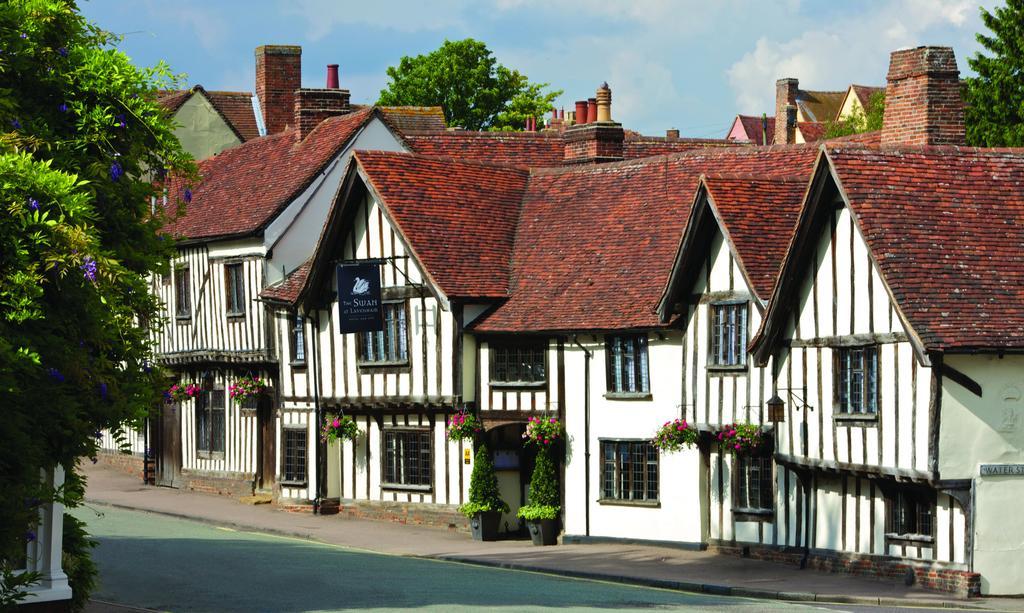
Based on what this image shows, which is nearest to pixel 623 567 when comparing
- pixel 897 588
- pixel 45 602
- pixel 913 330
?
pixel 897 588

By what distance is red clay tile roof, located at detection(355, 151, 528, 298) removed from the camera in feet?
109

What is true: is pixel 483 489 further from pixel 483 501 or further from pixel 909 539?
pixel 909 539

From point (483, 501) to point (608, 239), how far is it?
19.7ft

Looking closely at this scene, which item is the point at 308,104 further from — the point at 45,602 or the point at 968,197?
the point at 45,602

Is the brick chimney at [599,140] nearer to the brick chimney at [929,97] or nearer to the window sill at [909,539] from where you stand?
the brick chimney at [929,97]

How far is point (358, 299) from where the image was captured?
3366 centimetres

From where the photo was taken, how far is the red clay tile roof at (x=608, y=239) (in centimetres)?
3148

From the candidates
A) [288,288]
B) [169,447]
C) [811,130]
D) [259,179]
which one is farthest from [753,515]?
[811,130]

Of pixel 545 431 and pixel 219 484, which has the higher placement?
pixel 545 431

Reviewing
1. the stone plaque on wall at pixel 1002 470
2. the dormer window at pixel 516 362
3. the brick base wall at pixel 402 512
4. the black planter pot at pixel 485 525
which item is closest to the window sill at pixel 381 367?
the dormer window at pixel 516 362

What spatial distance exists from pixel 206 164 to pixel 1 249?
99.8ft

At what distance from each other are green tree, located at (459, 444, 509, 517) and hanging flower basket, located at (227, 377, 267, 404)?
27.4 ft

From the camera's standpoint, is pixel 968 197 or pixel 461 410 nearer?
pixel 968 197

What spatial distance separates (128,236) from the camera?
715 inches
